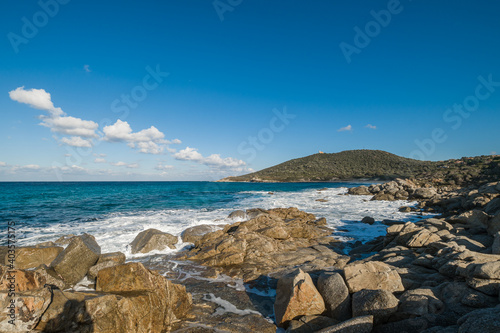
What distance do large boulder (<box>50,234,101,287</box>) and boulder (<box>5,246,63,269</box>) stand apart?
2263 mm

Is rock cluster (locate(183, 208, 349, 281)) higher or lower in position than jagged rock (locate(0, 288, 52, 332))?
lower

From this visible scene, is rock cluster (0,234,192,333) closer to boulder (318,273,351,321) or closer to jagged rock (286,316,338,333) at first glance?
jagged rock (286,316,338,333)

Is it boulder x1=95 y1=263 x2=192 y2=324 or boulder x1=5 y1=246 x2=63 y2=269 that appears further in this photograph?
boulder x1=5 y1=246 x2=63 y2=269

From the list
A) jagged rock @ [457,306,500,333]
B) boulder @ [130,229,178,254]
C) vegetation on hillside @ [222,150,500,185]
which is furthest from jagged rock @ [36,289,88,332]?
vegetation on hillside @ [222,150,500,185]

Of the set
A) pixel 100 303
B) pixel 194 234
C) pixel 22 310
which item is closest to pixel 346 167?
pixel 194 234

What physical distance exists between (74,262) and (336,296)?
9293 mm

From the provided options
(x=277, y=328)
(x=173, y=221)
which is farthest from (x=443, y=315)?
(x=173, y=221)

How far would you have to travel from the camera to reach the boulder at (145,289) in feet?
18.3

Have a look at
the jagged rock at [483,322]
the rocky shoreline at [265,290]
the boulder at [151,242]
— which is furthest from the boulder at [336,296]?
the boulder at [151,242]

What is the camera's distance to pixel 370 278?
6.52 metres

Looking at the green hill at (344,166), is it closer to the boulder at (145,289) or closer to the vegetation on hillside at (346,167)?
the vegetation on hillside at (346,167)

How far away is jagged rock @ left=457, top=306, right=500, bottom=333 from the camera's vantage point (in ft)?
10.7

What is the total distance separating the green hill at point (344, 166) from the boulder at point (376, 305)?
360 ft

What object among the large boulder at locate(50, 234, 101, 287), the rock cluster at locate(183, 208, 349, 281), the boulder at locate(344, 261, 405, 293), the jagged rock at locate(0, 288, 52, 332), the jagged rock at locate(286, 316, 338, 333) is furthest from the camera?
the rock cluster at locate(183, 208, 349, 281)
